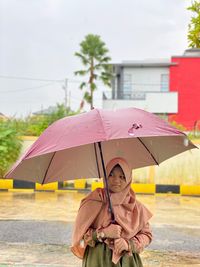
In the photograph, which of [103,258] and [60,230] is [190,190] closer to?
[60,230]

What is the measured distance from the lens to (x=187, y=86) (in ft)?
98.3

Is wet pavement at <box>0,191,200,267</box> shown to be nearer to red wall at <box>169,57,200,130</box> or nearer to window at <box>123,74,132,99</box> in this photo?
window at <box>123,74,132,99</box>

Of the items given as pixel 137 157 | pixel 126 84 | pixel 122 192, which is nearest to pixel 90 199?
pixel 122 192

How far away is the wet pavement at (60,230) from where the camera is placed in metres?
5.04

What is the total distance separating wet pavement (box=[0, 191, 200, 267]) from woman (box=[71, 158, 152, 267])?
2.24 metres

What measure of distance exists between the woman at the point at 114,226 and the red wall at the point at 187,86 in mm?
27195

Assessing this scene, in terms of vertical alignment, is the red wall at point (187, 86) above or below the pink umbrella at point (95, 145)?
above

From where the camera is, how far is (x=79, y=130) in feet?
8.43

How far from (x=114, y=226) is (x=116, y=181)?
253 millimetres

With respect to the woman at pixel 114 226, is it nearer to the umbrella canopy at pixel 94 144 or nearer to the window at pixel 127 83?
the umbrella canopy at pixel 94 144

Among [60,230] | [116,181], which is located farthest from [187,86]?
[116,181]

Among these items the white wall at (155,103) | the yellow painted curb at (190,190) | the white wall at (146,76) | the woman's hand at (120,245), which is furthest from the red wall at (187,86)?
the woman's hand at (120,245)

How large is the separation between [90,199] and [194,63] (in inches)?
1110

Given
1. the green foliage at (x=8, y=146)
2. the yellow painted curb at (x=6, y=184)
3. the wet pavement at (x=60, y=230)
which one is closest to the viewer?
the wet pavement at (x=60, y=230)
